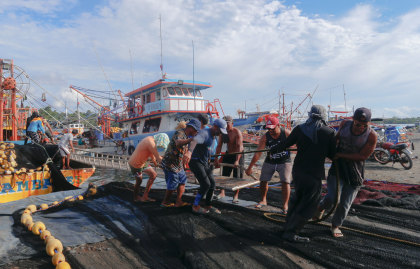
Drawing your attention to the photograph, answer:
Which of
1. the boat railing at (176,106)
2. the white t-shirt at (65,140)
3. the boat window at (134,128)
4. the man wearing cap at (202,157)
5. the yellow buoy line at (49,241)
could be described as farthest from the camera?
the boat window at (134,128)

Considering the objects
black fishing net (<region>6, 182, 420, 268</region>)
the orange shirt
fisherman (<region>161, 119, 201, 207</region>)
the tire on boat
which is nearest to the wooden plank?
black fishing net (<region>6, 182, 420, 268</region>)

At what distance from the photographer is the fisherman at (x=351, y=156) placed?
3273 millimetres

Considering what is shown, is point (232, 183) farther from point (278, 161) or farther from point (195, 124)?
point (195, 124)

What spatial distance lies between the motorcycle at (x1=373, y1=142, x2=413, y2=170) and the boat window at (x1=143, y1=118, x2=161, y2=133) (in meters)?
11.5

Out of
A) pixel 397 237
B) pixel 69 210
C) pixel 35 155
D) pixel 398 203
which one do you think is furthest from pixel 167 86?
pixel 397 237

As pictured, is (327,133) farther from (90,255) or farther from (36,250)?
(36,250)

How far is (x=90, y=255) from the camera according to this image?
322 centimetres

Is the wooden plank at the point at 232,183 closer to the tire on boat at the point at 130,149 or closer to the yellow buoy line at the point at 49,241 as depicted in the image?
the yellow buoy line at the point at 49,241

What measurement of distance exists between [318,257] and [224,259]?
980 millimetres

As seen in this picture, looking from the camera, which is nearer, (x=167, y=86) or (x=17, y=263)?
(x=17, y=263)

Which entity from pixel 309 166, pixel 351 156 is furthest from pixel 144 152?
pixel 351 156

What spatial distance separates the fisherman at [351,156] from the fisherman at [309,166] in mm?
204

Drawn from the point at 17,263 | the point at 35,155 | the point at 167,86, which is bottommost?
the point at 17,263

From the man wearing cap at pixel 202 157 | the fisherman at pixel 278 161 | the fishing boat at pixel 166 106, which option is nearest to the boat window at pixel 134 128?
the fishing boat at pixel 166 106
